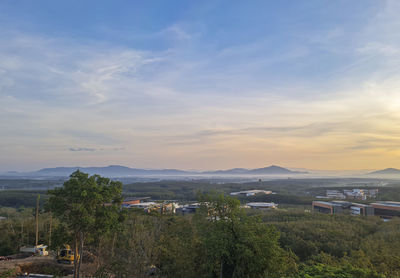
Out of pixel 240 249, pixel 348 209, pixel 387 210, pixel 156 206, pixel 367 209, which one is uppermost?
pixel 240 249

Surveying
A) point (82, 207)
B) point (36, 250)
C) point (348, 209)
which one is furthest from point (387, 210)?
point (36, 250)

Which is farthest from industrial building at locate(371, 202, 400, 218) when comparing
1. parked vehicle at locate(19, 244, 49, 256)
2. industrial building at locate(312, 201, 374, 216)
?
parked vehicle at locate(19, 244, 49, 256)

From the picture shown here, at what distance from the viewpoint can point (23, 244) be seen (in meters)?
31.2

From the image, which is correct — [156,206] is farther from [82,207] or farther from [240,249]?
[240,249]

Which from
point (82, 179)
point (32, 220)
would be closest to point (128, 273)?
point (82, 179)

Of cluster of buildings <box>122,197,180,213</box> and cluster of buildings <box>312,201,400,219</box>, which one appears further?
cluster of buildings <box>312,201,400,219</box>

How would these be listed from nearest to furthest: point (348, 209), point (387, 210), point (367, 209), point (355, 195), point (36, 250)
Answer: point (36, 250), point (387, 210), point (367, 209), point (348, 209), point (355, 195)

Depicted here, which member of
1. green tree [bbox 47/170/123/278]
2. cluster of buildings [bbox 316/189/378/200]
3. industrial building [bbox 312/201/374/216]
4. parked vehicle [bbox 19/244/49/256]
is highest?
green tree [bbox 47/170/123/278]

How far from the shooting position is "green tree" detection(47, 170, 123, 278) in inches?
661

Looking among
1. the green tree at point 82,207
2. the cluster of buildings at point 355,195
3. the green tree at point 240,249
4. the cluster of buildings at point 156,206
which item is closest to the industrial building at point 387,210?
the cluster of buildings at point 355,195

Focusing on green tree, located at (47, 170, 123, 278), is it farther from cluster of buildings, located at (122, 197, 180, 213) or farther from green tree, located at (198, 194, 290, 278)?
cluster of buildings, located at (122, 197, 180, 213)

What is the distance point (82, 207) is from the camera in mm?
16484

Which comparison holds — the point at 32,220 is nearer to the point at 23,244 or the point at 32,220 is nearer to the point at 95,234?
the point at 23,244

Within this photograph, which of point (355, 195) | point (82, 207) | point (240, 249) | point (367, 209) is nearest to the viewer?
point (240, 249)
